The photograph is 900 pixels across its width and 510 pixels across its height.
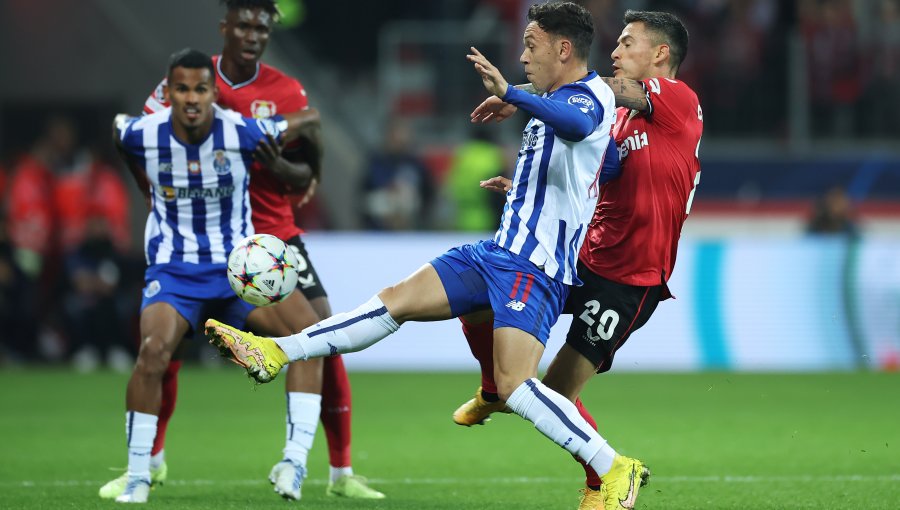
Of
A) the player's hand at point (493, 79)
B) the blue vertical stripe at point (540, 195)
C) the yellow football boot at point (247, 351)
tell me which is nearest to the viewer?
the player's hand at point (493, 79)

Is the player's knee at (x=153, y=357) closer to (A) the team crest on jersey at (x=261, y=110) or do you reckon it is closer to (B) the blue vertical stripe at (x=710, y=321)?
(A) the team crest on jersey at (x=261, y=110)

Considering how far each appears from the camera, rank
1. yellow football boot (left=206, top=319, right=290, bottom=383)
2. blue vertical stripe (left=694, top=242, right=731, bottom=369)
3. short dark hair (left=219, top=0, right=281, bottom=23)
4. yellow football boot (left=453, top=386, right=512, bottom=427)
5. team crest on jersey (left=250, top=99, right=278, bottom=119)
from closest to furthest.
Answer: yellow football boot (left=206, top=319, right=290, bottom=383) → yellow football boot (left=453, top=386, right=512, bottom=427) → short dark hair (left=219, top=0, right=281, bottom=23) → team crest on jersey (left=250, top=99, right=278, bottom=119) → blue vertical stripe (left=694, top=242, right=731, bottom=369)

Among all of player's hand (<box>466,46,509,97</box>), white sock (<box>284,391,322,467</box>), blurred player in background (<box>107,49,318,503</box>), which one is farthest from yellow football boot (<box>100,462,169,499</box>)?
player's hand (<box>466,46,509,97</box>)

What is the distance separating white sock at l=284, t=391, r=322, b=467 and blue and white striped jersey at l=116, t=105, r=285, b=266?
2.62 ft

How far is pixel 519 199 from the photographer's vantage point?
237 inches

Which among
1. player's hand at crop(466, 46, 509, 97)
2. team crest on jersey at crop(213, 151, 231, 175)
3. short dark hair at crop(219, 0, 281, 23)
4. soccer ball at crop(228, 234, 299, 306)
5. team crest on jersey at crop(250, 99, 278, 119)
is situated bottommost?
soccer ball at crop(228, 234, 299, 306)

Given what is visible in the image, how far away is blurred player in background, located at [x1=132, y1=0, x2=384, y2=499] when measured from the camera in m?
7.09

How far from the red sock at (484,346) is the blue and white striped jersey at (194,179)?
4.79ft

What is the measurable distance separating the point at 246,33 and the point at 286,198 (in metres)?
0.90

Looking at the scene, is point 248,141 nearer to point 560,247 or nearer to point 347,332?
point 347,332

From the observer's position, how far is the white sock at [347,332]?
19.4ft

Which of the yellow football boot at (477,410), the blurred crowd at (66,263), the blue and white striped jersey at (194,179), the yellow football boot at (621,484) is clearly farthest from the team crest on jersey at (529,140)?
the blurred crowd at (66,263)

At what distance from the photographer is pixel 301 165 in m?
7.40

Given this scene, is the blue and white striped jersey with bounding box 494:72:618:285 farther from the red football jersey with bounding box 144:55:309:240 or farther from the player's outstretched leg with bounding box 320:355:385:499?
the red football jersey with bounding box 144:55:309:240
